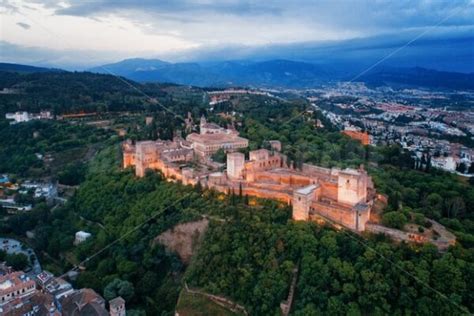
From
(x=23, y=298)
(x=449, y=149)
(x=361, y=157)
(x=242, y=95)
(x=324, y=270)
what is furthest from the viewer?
(x=242, y=95)

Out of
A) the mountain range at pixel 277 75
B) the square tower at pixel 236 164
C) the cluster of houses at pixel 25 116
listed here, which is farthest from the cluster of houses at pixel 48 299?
the mountain range at pixel 277 75

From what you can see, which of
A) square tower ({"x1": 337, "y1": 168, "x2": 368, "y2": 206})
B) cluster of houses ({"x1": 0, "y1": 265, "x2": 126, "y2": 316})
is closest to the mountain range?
cluster of houses ({"x1": 0, "y1": 265, "x2": 126, "y2": 316})

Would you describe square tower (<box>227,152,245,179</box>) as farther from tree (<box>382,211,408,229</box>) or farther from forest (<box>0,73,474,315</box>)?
tree (<box>382,211,408,229</box>)

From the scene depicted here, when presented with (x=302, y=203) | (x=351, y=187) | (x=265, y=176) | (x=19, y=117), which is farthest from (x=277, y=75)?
(x=302, y=203)

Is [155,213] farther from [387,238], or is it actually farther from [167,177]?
[387,238]

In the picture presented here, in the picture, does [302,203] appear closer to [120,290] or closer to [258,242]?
[258,242]

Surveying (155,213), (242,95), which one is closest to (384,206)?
(155,213)
